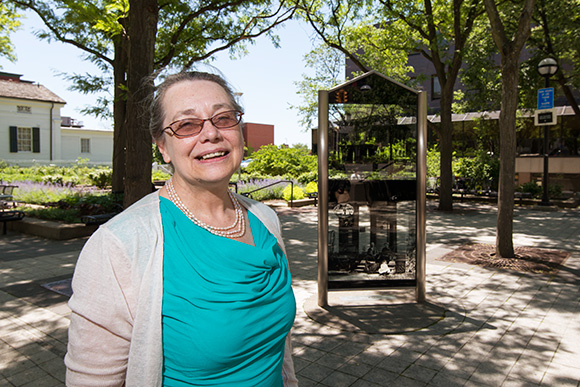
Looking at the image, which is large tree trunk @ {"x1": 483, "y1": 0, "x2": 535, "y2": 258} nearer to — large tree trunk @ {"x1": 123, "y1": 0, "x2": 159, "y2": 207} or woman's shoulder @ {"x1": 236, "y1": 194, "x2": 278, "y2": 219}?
large tree trunk @ {"x1": 123, "y1": 0, "x2": 159, "y2": 207}

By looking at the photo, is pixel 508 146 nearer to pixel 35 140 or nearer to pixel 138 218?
pixel 138 218

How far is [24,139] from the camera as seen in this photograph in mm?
34438

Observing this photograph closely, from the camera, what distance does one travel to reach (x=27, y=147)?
34406 millimetres

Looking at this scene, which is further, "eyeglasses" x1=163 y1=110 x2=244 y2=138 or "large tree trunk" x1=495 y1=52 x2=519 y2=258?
"large tree trunk" x1=495 y1=52 x2=519 y2=258

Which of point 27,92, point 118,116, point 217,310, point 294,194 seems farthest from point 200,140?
point 27,92

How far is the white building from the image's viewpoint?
33031 mm

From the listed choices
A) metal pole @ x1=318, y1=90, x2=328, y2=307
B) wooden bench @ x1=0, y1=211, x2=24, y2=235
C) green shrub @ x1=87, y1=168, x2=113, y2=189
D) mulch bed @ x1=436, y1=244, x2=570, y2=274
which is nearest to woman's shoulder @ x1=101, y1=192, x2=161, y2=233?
metal pole @ x1=318, y1=90, x2=328, y2=307

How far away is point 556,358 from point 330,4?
1374cm

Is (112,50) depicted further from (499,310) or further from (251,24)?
(499,310)

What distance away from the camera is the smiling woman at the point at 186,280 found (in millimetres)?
1359

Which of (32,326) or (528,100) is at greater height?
(528,100)

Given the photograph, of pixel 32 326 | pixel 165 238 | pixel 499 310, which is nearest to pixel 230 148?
pixel 165 238

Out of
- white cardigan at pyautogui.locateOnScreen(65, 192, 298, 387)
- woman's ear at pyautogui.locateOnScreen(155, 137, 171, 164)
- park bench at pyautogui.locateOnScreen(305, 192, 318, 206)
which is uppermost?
woman's ear at pyautogui.locateOnScreen(155, 137, 171, 164)

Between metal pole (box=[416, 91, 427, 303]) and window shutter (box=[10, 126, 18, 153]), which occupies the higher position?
window shutter (box=[10, 126, 18, 153])
